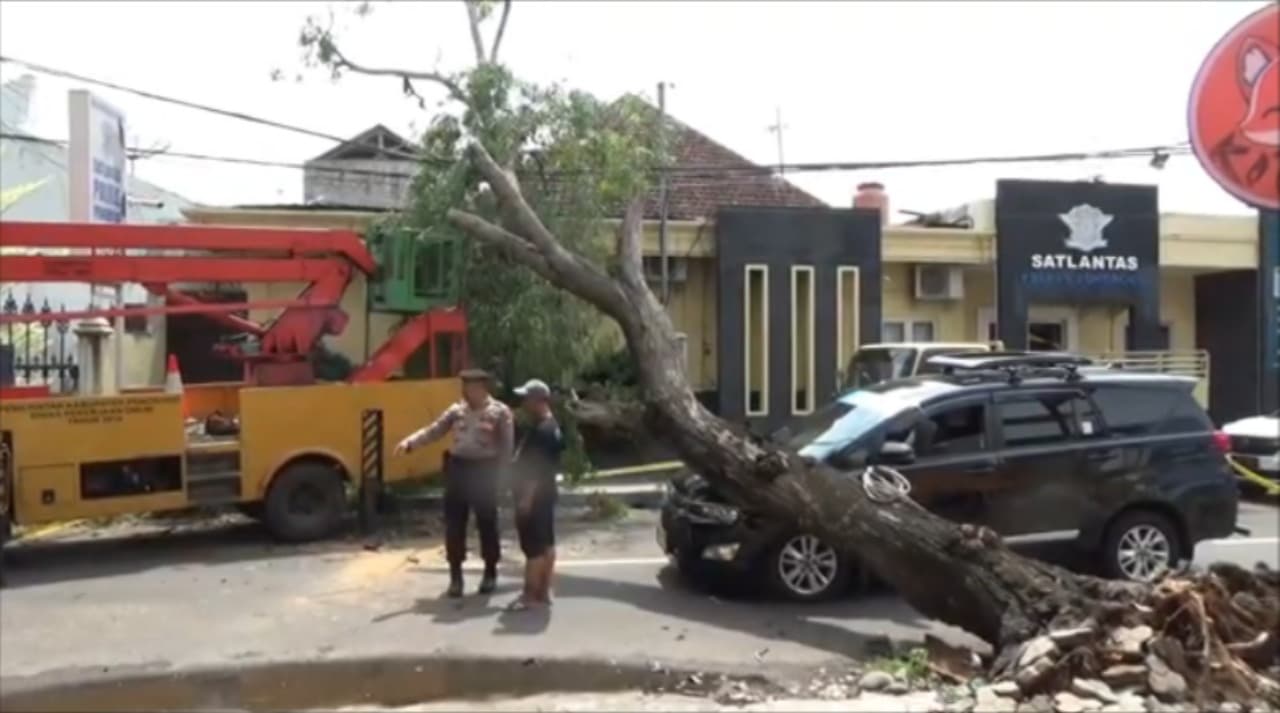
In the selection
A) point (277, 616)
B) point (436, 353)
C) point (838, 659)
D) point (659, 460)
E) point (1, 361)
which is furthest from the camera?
point (659, 460)

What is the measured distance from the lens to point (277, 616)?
8844mm

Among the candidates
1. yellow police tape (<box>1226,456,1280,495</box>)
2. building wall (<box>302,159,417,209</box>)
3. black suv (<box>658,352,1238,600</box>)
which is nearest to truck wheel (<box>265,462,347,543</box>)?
black suv (<box>658,352,1238,600</box>)

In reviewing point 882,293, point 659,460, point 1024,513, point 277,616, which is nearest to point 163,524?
point 277,616

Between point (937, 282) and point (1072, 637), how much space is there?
571 inches

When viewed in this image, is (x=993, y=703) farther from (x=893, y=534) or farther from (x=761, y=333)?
(x=761, y=333)

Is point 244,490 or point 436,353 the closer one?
point 244,490

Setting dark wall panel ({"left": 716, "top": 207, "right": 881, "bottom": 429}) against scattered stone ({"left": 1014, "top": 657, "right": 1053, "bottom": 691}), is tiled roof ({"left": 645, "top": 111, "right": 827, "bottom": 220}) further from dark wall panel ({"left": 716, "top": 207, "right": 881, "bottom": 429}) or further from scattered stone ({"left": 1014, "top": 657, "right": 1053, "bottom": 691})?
scattered stone ({"left": 1014, "top": 657, "right": 1053, "bottom": 691})

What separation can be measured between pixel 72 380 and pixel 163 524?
2752 millimetres

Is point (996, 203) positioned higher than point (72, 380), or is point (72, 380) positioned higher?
point (996, 203)

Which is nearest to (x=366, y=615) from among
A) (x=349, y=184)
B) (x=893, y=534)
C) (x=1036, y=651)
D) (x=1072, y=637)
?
(x=893, y=534)

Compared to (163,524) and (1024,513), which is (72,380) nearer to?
(163,524)

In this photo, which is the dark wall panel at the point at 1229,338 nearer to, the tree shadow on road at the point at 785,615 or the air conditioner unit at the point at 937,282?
the air conditioner unit at the point at 937,282

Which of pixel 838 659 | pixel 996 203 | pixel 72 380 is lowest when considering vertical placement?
pixel 838 659

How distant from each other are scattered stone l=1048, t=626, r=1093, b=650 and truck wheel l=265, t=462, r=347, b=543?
24.3 ft
